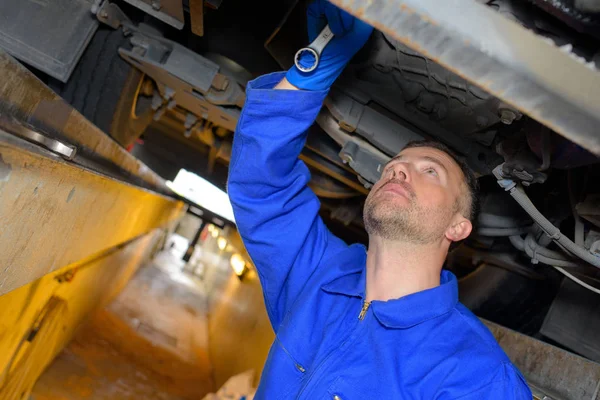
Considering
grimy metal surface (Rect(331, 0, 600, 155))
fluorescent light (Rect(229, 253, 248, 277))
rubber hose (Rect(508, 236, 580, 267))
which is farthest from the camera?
fluorescent light (Rect(229, 253, 248, 277))

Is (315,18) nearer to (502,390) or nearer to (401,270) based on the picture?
(401,270)

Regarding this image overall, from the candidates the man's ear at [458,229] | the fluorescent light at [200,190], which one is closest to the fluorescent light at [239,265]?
the fluorescent light at [200,190]

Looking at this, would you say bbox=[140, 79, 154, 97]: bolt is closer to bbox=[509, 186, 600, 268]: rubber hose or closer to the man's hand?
the man's hand

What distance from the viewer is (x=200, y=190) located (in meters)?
5.27

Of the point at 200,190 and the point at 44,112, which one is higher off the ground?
the point at 44,112

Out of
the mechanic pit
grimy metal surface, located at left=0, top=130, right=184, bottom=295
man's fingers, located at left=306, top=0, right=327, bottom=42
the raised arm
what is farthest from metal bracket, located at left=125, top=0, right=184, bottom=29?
man's fingers, located at left=306, top=0, right=327, bottom=42

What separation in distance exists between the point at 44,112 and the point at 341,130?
1.19 metres

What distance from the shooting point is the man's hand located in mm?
1278

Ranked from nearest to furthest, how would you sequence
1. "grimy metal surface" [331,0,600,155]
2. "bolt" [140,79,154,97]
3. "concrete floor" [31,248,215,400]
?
"grimy metal surface" [331,0,600,155]
"bolt" [140,79,154,97]
"concrete floor" [31,248,215,400]

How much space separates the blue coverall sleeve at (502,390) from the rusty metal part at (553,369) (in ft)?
1.98

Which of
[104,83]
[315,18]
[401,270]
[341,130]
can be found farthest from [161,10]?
[401,270]

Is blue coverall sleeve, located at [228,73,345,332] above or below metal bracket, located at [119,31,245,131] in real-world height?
below

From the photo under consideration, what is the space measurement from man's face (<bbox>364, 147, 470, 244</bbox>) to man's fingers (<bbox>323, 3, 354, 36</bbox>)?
0.62m

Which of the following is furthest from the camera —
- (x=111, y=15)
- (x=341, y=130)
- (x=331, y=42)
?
(x=111, y=15)
